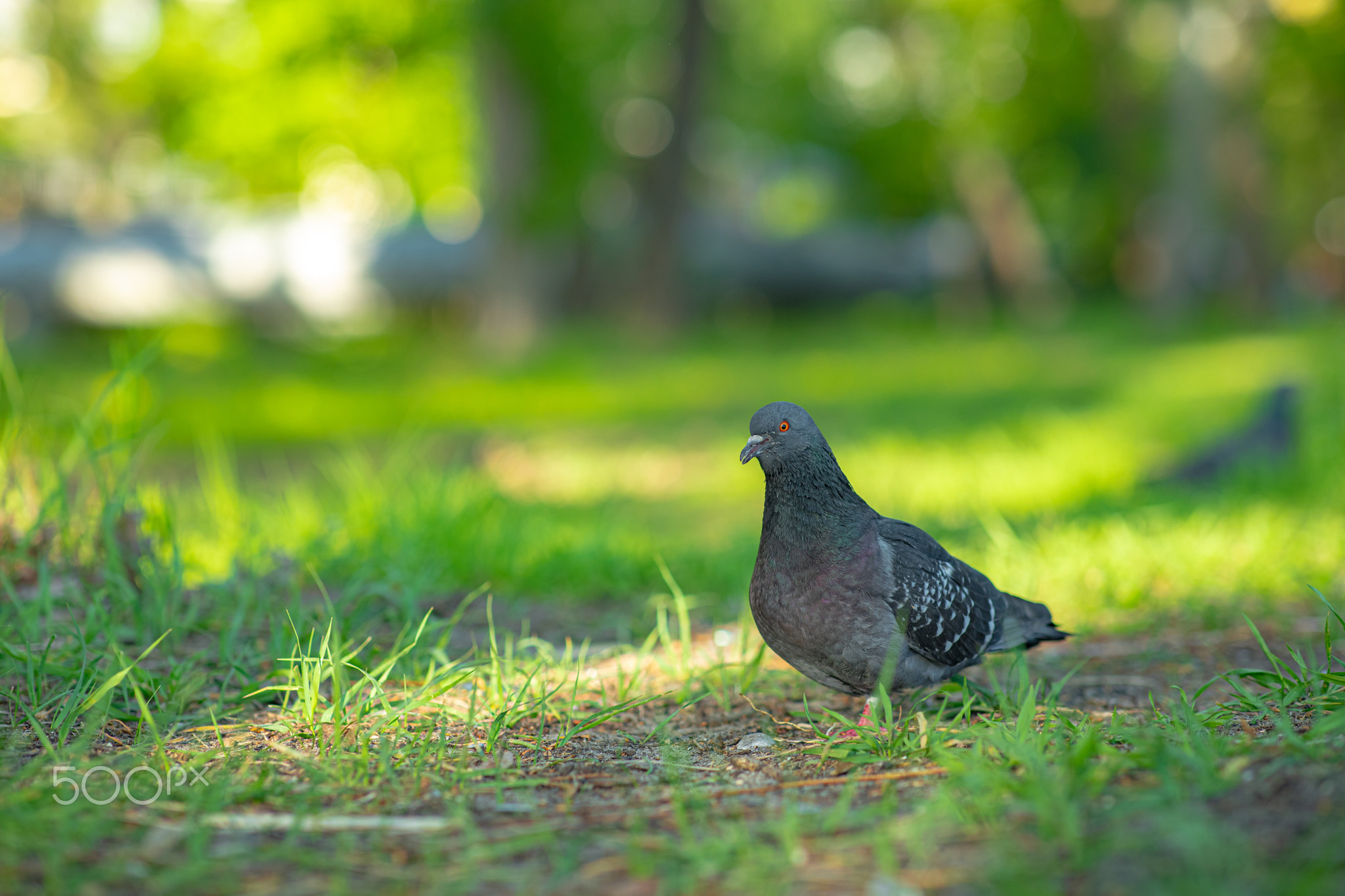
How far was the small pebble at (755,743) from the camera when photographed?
2643mm

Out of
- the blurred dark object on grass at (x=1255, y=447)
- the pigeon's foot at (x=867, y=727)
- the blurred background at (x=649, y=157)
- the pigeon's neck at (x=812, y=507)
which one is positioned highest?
the blurred background at (x=649, y=157)

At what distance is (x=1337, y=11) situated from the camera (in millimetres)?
16875

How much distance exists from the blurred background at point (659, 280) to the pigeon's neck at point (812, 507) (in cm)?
131

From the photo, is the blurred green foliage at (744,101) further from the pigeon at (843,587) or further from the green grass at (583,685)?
the pigeon at (843,587)

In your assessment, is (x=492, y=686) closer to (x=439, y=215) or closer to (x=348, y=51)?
(x=348, y=51)

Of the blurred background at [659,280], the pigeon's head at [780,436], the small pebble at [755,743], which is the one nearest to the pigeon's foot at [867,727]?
the small pebble at [755,743]

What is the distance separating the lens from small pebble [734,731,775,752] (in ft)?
8.67

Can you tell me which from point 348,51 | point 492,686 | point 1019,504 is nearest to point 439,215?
point 348,51

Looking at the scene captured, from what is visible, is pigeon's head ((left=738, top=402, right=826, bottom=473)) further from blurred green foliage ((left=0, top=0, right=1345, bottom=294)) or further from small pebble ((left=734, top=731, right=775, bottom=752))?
blurred green foliage ((left=0, top=0, right=1345, bottom=294))

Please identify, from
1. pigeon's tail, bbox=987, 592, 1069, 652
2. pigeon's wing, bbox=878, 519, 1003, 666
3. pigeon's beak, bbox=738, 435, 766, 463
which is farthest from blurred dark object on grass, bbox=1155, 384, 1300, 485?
pigeon's beak, bbox=738, 435, 766, 463

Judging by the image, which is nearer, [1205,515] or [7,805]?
[7,805]

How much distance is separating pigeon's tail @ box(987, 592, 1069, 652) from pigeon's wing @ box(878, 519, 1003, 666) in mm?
44

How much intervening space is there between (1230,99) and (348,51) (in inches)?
495

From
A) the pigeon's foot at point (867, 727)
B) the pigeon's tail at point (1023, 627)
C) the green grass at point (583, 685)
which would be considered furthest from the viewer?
the pigeon's tail at point (1023, 627)
